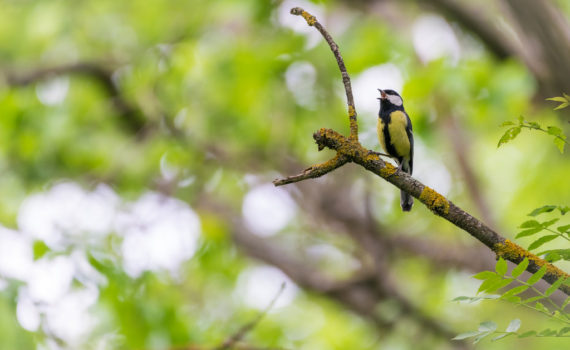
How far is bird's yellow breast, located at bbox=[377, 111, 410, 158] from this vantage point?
271 centimetres

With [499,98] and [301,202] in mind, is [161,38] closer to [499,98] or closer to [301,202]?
[301,202]

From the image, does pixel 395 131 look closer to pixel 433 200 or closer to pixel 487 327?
pixel 433 200

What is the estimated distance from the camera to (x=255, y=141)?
19.3 ft

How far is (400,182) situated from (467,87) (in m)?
2.85

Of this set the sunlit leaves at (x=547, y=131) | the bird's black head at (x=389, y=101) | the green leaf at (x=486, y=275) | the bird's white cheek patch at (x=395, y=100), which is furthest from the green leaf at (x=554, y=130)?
the bird's white cheek patch at (x=395, y=100)

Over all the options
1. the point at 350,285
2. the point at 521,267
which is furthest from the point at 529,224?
the point at 350,285

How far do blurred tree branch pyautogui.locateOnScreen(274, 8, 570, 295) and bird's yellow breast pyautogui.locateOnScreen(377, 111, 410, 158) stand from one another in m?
1.14

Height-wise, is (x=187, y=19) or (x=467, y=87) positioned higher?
(x=187, y=19)

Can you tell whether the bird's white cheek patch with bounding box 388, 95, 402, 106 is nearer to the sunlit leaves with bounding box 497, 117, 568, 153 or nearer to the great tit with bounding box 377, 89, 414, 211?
the great tit with bounding box 377, 89, 414, 211

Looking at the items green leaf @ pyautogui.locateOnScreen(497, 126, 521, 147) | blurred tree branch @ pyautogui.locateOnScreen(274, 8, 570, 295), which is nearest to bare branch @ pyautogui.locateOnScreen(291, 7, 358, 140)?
blurred tree branch @ pyautogui.locateOnScreen(274, 8, 570, 295)

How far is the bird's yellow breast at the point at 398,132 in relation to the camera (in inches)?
107

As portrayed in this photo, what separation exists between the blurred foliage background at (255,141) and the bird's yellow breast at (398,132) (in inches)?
56.7

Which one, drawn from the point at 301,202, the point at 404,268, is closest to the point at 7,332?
the point at 301,202

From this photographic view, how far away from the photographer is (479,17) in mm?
4863
